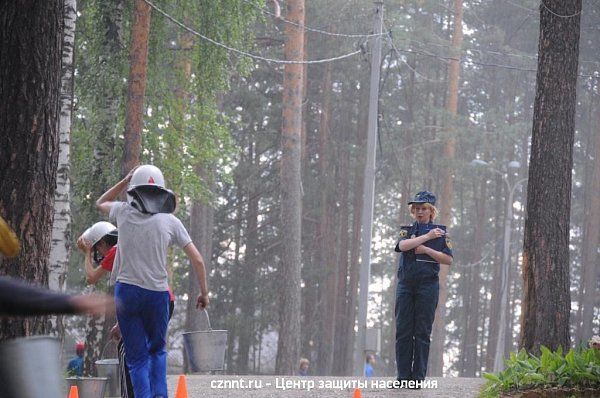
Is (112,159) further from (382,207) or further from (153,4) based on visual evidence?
(382,207)

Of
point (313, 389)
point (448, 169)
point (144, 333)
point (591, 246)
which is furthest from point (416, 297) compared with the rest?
point (591, 246)

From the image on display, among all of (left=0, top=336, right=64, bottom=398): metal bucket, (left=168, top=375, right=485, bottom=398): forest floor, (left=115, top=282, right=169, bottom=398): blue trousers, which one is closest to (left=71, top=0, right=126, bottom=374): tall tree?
(left=168, top=375, right=485, bottom=398): forest floor

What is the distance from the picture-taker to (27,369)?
108 inches

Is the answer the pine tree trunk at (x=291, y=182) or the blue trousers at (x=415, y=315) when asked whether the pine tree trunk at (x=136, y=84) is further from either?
the pine tree trunk at (x=291, y=182)

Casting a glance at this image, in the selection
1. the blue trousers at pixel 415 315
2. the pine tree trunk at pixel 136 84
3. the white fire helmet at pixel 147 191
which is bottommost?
the blue trousers at pixel 415 315

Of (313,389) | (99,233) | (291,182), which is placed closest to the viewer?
(99,233)

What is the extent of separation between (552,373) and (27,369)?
338 inches

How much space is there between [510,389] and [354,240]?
3734 centimetres

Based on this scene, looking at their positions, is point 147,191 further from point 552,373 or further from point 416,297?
point 552,373

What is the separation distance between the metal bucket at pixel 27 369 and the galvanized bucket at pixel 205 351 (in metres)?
8.59

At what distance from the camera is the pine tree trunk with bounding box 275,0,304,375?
28344 millimetres

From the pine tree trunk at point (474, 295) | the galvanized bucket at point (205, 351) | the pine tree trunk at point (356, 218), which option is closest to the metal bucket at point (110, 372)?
the galvanized bucket at point (205, 351)

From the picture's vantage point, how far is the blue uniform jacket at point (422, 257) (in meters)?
11.6

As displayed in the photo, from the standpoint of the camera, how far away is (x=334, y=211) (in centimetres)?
4788
